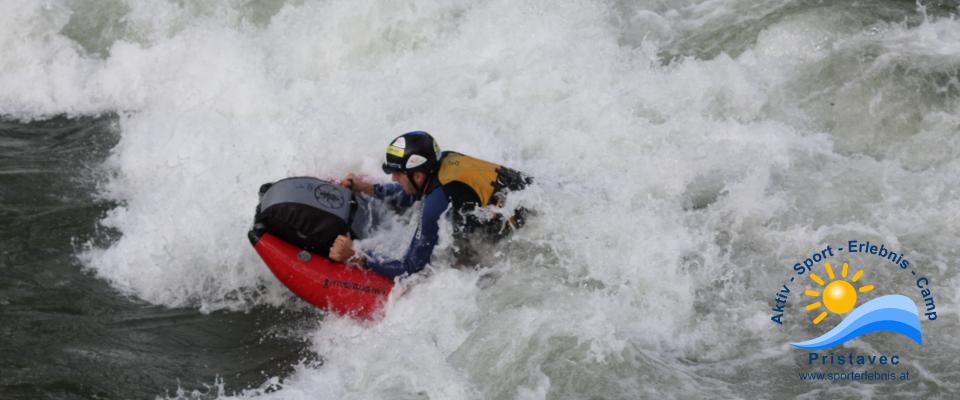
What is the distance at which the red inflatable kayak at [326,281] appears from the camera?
19.0 feet

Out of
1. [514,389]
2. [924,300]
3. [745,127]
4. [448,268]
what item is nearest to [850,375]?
[924,300]

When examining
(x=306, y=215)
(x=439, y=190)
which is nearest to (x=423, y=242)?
(x=439, y=190)

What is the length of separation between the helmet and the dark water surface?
1.23 metres

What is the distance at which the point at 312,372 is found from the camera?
5246 millimetres

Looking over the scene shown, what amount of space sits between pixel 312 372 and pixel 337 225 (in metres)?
1.10

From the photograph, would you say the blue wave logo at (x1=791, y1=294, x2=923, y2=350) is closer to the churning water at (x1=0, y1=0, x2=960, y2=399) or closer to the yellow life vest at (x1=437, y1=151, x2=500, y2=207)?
the churning water at (x1=0, y1=0, x2=960, y2=399)

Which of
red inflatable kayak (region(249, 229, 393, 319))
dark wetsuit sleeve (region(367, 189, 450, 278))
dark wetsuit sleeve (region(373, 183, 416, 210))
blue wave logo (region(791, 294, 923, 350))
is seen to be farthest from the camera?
dark wetsuit sleeve (region(373, 183, 416, 210))

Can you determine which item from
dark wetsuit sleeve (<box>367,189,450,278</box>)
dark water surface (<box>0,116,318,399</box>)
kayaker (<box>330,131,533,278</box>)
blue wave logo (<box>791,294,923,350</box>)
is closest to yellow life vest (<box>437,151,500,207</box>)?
kayaker (<box>330,131,533,278</box>)

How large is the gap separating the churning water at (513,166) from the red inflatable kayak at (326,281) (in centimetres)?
15

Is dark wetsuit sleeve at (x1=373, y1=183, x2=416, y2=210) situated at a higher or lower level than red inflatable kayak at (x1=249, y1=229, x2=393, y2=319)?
higher

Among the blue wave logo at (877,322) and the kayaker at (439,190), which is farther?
the kayaker at (439,190)

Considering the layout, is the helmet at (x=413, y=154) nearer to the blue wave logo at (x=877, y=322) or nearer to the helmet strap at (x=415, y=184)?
the helmet strap at (x=415, y=184)

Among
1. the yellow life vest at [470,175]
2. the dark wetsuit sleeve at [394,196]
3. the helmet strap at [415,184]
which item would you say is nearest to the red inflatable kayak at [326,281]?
the helmet strap at [415,184]

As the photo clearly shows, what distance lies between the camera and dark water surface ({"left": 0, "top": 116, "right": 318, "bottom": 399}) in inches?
200
